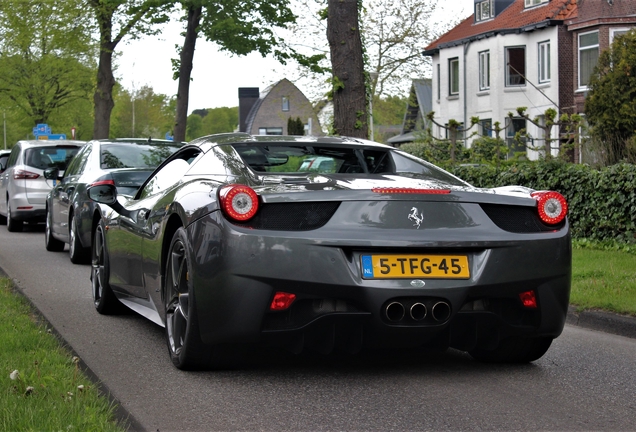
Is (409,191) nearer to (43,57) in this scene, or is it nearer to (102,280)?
(102,280)

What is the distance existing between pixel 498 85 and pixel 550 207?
4067 centimetres

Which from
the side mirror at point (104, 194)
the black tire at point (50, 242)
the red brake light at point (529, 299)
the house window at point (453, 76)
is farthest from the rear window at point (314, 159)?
the house window at point (453, 76)

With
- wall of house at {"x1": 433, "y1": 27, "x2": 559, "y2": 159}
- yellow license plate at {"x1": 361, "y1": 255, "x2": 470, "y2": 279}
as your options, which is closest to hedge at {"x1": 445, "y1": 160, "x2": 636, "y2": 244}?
yellow license plate at {"x1": 361, "y1": 255, "x2": 470, "y2": 279}

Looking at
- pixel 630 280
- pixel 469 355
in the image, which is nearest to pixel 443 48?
pixel 630 280

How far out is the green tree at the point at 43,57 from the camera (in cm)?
3042

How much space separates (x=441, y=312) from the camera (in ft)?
16.5

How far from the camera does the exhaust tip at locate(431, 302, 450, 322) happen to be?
4996 mm

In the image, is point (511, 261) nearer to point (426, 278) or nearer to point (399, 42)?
point (426, 278)

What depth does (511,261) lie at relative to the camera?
5129 millimetres

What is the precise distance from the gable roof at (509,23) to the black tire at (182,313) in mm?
36502

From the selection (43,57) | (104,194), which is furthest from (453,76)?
(104,194)

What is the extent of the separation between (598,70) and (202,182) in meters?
16.8

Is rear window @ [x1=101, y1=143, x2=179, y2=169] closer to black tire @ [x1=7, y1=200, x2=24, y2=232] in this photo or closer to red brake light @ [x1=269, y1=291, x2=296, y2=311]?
black tire @ [x1=7, y1=200, x2=24, y2=232]

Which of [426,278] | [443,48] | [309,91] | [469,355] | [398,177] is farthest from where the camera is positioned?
[309,91]
